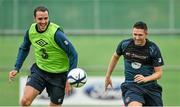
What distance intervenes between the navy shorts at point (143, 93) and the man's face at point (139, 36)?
65 cm

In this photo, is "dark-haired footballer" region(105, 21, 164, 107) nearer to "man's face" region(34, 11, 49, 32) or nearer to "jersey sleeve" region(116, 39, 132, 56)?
"jersey sleeve" region(116, 39, 132, 56)

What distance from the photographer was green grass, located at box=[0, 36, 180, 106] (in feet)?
55.6

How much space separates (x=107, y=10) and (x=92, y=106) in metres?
2.96

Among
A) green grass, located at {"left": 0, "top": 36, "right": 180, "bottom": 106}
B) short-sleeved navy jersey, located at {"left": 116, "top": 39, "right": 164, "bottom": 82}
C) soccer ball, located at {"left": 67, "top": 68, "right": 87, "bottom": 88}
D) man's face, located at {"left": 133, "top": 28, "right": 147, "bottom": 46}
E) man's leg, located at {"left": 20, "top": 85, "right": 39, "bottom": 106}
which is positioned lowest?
green grass, located at {"left": 0, "top": 36, "right": 180, "bottom": 106}

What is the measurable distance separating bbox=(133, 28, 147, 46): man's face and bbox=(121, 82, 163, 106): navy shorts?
0.65 metres

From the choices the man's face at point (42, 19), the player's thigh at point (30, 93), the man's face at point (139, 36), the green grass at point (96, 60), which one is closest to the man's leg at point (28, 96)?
the player's thigh at point (30, 93)

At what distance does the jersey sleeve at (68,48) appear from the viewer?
10328mm

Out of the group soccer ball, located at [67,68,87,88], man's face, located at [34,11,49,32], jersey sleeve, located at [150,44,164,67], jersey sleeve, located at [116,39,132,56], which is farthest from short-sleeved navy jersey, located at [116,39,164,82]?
man's face, located at [34,11,49,32]

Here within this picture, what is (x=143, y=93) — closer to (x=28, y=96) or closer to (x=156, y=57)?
(x=156, y=57)

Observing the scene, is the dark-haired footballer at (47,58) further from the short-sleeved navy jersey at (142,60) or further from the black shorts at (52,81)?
the short-sleeved navy jersey at (142,60)

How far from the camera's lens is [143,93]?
998cm

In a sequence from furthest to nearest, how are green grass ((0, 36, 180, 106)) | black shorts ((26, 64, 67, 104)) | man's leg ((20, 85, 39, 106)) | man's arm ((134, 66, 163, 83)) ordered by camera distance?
1. green grass ((0, 36, 180, 106))
2. black shorts ((26, 64, 67, 104))
3. man's leg ((20, 85, 39, 106))
4. man's arm ((134, 66, 163, 83))

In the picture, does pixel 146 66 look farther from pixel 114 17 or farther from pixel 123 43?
pixel 114 17

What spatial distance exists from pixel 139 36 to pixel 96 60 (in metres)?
7.67
